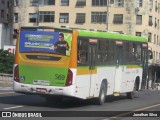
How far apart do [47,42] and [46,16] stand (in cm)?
7881

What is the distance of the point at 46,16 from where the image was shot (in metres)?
97.9

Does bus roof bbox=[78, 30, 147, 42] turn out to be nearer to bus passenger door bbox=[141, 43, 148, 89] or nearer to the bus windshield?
the bus windshield

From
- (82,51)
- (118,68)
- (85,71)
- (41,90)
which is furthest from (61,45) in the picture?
(118,68)

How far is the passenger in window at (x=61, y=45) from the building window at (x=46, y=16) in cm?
7821

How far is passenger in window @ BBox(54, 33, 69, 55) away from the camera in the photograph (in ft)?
63.8

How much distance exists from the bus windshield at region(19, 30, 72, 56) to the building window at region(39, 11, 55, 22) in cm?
7781

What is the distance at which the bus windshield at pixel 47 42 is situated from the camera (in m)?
19.5

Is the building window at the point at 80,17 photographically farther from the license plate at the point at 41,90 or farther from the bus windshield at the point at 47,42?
the license plate at the point at 41,90

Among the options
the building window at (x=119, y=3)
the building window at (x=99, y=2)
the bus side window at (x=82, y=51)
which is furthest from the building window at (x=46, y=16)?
the bus side window at (x=82, y=51)

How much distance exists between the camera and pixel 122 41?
2444 centimetres

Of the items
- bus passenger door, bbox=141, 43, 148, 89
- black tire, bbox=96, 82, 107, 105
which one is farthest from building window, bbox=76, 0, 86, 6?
black tire, bbox=96, 82, 107, 105

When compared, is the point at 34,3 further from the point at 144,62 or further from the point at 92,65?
the point at 92,65

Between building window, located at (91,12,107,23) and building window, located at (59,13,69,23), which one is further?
building window, located at (59,13,69,23)

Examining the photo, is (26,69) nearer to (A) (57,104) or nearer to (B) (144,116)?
(A) (57,104)
